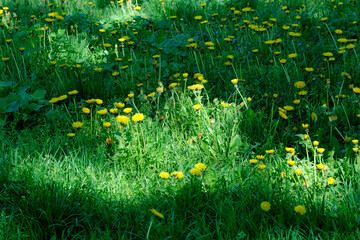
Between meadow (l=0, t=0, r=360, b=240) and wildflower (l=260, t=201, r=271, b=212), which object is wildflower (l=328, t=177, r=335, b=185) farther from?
wildflower (l=260, t=201, r=271, b=212)

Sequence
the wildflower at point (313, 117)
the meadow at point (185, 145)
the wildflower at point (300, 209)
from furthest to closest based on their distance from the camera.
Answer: the wildflower at point (313, 117)
the meadow at point (185, 145)
the wildflower at point (300, 209)

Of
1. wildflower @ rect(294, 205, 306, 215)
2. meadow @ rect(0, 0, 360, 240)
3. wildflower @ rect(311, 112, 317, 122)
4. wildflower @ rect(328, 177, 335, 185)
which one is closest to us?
wildflower @ rect(294, 205, 306, 215)

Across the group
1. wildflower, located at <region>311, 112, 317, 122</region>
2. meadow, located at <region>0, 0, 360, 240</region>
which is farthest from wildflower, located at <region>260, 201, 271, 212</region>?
wildflower, located at <region>311, 112, 317, 122</region>

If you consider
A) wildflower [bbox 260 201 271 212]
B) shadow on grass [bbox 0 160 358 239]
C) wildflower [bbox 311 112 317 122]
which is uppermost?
wildflower [bbox 311 112 317 122]

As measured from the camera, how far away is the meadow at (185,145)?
2.08 metres

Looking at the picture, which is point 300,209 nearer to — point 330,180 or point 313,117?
point 330,180

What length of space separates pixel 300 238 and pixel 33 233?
1.30 meters

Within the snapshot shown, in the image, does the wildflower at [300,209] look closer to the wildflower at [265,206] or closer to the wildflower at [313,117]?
the wildflower at [265,206]

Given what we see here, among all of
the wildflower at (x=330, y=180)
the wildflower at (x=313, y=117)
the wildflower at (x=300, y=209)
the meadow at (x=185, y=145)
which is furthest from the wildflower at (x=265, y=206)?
the wildflower at (x=313, y=117)

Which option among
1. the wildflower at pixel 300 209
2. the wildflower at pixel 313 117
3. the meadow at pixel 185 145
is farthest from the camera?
the wildflower at pixel 313 117

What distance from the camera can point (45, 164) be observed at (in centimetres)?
244

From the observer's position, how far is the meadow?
208cm

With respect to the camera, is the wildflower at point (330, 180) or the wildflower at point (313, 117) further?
the wildflower at point (313, 117)

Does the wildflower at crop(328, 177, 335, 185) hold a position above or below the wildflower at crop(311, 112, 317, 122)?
below
